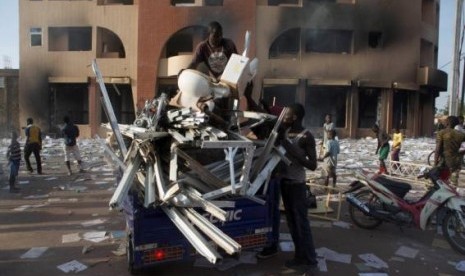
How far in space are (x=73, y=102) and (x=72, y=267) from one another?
20.8 meters

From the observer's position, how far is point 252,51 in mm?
21188

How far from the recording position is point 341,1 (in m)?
22.1

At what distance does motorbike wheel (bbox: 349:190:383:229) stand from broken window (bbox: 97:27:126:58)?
18750mm

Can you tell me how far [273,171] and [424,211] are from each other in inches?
86.1

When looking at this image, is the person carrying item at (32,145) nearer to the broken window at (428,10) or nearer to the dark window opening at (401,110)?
the dark window opening at (401,110)

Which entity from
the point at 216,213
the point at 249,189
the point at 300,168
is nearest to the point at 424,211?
the point at 300,168

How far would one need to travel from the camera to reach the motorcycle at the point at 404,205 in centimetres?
511

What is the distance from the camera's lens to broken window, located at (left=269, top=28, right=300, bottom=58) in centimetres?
2239

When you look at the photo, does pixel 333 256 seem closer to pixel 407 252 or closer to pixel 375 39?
pixel 407 252

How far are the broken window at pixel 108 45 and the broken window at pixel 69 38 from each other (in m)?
0.78

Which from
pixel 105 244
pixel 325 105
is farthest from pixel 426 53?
Result: pixel 105 244

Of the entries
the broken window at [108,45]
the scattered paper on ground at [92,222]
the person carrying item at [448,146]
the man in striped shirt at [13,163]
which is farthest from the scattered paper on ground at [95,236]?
the broken window at [108,45]

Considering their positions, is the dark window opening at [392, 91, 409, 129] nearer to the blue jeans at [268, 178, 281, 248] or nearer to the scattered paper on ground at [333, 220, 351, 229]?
the scattered paper on ground at [333, 220, 351, 229]

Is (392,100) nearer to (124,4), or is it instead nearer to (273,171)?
(124,4)
